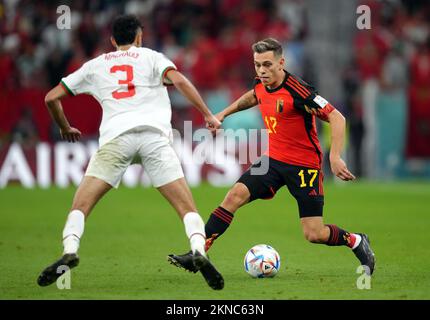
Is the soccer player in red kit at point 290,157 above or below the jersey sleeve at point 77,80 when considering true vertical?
below

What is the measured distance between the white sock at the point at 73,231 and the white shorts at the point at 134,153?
365mm

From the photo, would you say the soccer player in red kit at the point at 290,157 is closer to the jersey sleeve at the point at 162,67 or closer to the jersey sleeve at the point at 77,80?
the jersey sleeve at the point at 162,67

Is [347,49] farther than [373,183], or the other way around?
[347,49]

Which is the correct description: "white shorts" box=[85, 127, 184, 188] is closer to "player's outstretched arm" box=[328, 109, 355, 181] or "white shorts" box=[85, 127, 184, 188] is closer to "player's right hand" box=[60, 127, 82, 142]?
"player's right hand" box=[60, 127, 82, 142]

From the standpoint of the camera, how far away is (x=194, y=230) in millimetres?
7812

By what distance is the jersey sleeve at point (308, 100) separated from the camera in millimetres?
8555

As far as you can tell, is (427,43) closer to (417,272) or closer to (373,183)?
(373,183)

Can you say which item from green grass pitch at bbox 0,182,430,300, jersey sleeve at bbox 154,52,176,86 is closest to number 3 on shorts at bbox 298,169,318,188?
green grass pitch at bbox 0,182,430,300

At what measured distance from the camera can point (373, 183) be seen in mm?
20516

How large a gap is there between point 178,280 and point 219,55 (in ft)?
43.9

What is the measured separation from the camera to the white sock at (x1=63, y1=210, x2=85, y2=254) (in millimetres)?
7645
